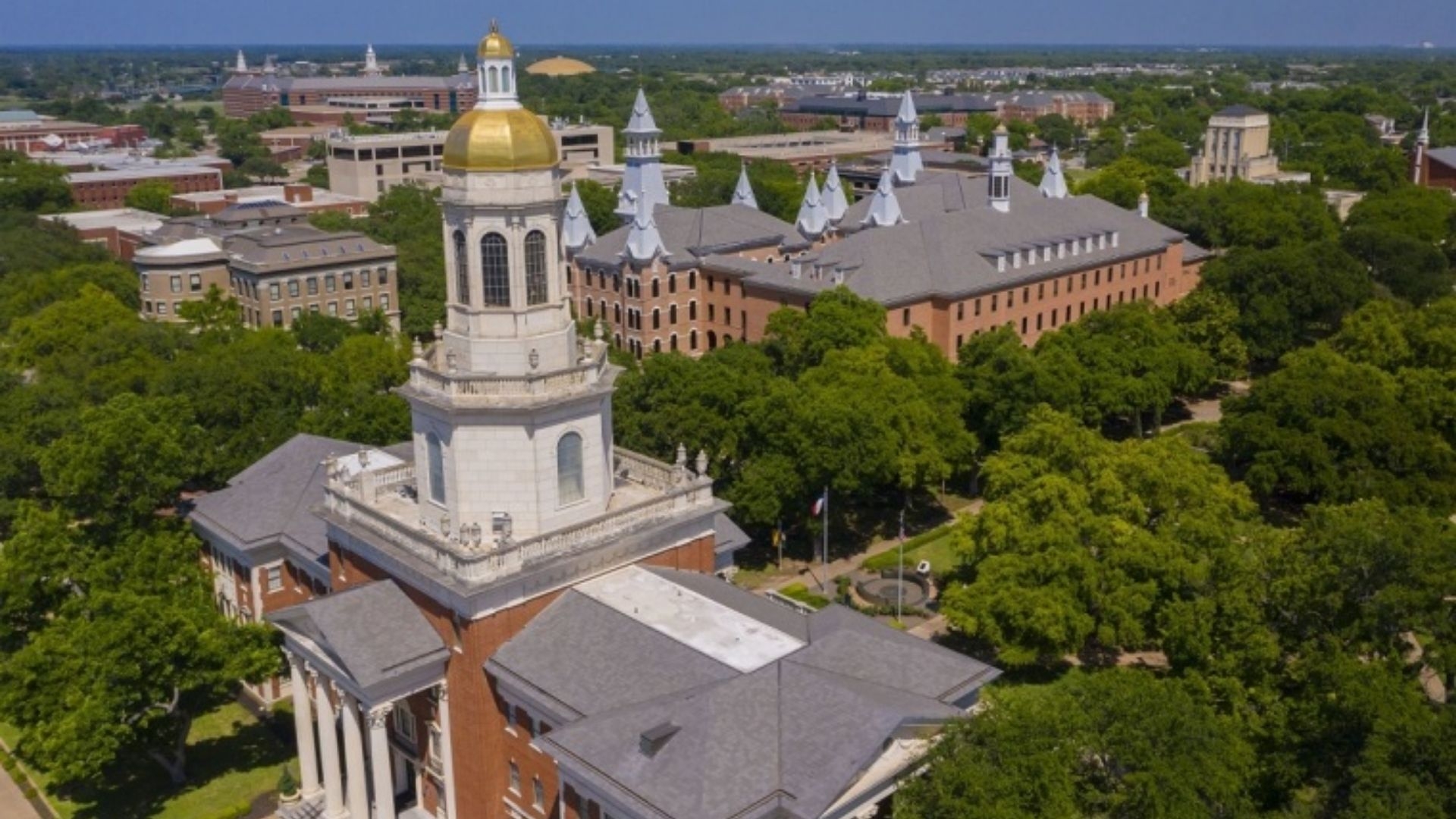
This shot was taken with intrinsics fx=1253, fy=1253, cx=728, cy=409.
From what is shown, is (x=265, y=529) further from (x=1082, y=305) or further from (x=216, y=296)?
(x=1082, y=305)

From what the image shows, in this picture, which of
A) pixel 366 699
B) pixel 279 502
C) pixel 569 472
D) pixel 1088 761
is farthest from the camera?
pixel 279 502

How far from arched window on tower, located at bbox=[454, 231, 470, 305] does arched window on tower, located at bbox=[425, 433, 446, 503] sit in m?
4.45

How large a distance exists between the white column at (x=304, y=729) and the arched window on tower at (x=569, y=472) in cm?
1028

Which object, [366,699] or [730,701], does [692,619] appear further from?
[366,699]

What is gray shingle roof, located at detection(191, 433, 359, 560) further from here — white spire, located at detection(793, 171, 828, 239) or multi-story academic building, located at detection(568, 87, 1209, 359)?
white spire, located at detection(793, 171, 828, 239)

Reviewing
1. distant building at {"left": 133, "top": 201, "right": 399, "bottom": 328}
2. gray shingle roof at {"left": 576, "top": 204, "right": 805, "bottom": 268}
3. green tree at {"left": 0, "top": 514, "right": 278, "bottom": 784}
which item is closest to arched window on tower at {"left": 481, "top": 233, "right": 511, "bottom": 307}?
green tree at {"left": 0, "top": 514, "right": 278, "bottom": 784}

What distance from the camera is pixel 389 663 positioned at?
120 feet

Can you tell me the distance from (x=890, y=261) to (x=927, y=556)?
1397 inches

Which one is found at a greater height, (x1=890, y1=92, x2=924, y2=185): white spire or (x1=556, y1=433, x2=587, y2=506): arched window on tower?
(x1=890, y1=92, x2=924, y2=185): white spire

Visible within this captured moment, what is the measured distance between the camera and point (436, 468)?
40.2 meters

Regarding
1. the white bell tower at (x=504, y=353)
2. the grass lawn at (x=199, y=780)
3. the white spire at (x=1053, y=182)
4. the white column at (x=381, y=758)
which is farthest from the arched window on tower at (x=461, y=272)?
the white spire at (x=1053, y=182)

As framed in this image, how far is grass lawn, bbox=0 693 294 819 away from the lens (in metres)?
44.7

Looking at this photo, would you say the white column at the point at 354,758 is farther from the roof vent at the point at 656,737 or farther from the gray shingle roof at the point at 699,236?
the gray shingle roof at the point at 699,236

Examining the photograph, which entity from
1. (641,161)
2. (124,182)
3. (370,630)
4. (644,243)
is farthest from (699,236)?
(124,182)
